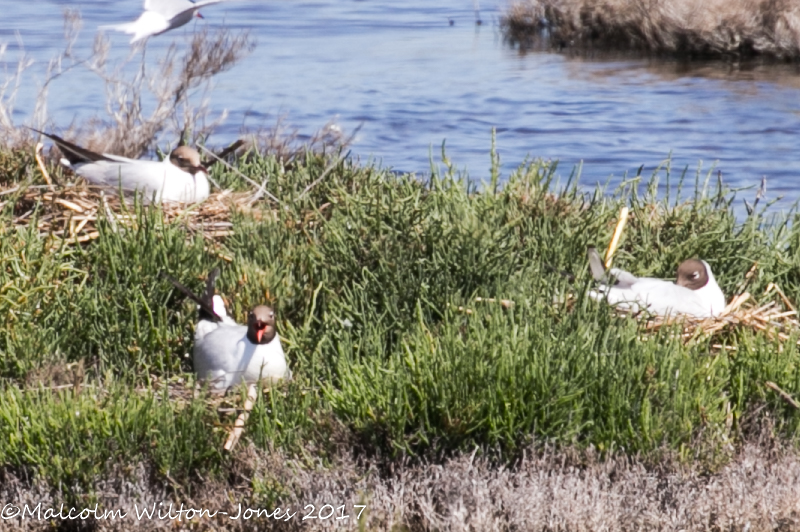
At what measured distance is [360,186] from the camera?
8.05 m

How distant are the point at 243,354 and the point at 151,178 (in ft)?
7.23

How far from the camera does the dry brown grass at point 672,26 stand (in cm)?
2167

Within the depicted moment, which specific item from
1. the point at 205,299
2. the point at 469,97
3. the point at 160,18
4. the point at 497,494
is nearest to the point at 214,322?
the point at 205,299

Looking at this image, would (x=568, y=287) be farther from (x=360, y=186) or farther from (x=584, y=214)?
(x=360, y=186)

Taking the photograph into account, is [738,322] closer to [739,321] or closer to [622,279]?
[739,321]

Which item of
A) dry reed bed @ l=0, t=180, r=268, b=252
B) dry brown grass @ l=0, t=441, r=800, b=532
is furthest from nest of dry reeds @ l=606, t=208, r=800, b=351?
dry reed bed @ l=0, t=180, r=268, b=252

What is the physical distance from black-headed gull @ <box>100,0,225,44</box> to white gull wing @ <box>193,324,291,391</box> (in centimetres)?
296

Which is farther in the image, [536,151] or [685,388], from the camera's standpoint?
[536,151]

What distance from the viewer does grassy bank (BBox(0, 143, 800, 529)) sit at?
502 cm

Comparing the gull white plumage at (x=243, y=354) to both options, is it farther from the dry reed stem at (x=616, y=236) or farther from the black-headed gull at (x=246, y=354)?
the dry reed stem at (x=616, y=236)

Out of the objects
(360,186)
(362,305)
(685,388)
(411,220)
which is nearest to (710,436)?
(685,388)

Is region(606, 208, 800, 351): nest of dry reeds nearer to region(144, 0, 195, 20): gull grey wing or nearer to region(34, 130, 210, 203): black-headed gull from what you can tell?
region(34, 130, 210, 203): black-headed gull

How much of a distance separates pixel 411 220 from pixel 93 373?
6.09ft

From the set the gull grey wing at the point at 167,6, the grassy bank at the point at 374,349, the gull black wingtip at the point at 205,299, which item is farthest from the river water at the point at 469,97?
the gull black wingtip at the point at 205,299
